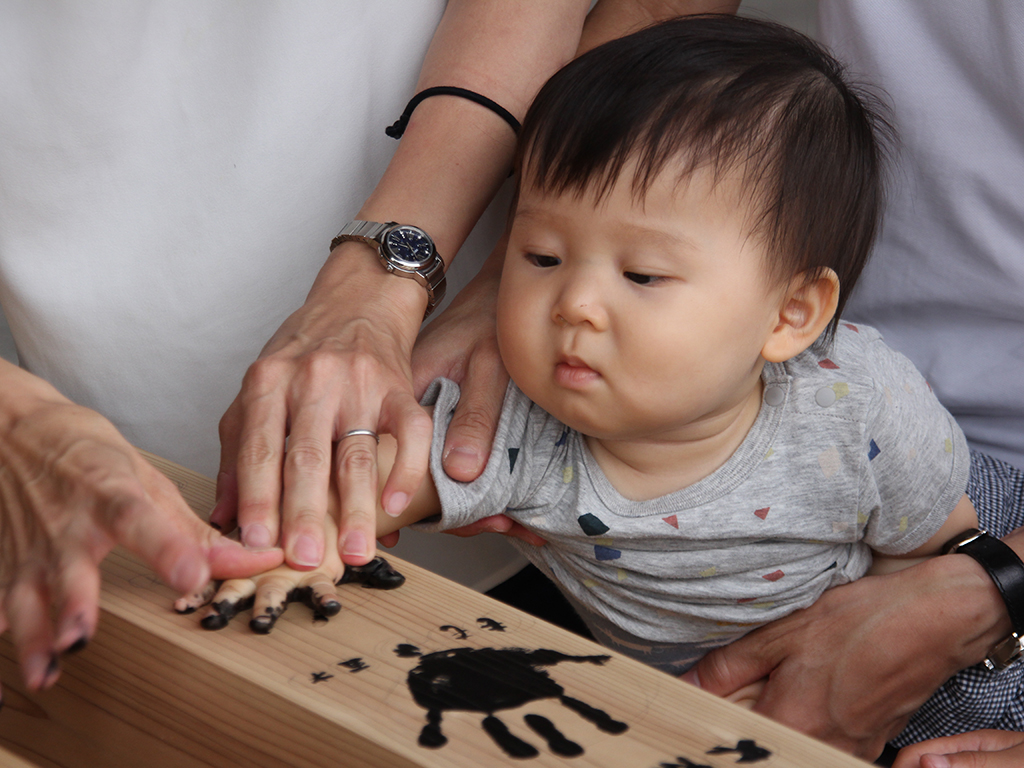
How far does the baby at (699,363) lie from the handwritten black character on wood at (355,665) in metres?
0.12

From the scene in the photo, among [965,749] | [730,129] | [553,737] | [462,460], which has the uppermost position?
[730,129]

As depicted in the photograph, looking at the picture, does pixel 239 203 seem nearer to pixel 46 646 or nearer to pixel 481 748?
pixel 46 646

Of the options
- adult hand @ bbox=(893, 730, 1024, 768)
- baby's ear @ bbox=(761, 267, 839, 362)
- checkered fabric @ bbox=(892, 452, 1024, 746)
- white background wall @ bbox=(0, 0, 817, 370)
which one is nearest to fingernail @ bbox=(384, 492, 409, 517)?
baby's ear @ bbox=(761, 267, 839, 362)

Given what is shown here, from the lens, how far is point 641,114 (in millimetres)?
860

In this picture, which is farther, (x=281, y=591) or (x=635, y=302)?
(x=635, y=302)

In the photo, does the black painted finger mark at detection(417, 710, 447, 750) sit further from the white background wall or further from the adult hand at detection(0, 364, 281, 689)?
the white background wall

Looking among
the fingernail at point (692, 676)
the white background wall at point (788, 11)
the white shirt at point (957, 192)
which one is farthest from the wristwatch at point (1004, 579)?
the white background wall at point (788, 11)

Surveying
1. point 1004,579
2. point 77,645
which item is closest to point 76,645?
point 77,645

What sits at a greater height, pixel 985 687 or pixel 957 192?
pixel 957 192

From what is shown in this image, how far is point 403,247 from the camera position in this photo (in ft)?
3.50

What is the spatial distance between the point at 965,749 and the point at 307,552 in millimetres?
942

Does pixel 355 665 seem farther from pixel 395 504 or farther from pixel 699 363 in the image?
pixel 699 363

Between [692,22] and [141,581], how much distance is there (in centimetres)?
83

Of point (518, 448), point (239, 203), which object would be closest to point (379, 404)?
point (518, 448)
